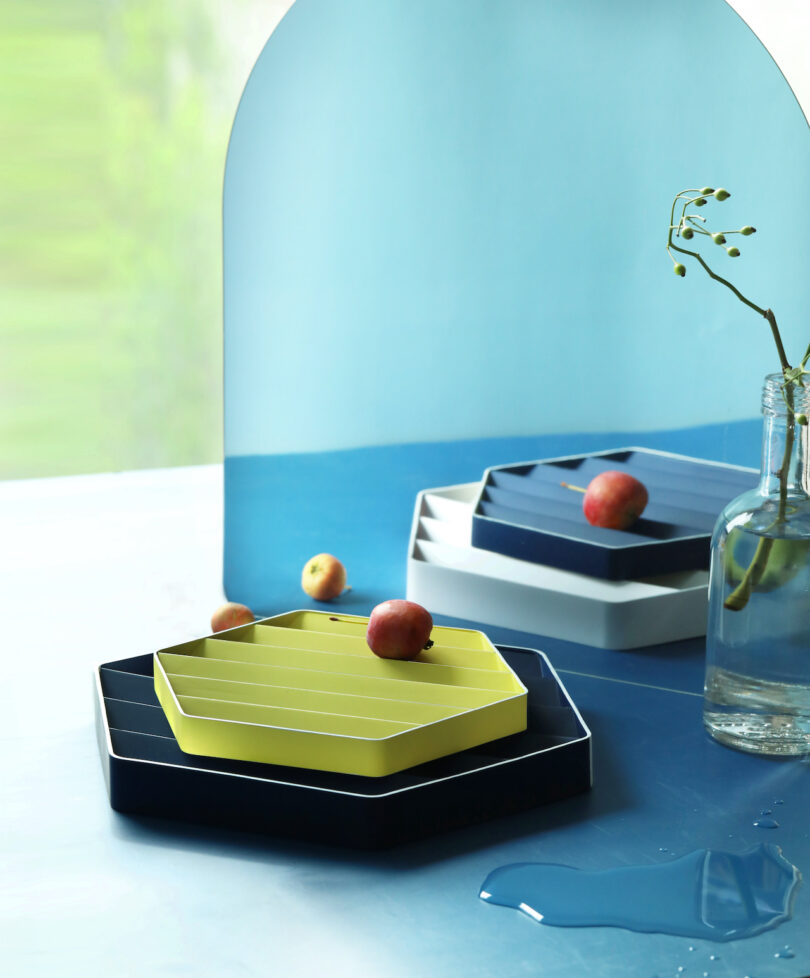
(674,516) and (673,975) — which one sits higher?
(674,516)

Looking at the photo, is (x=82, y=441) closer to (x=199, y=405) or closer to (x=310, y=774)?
(x=199, y=405)

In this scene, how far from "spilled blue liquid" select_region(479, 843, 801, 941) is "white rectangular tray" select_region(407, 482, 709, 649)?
14.3 inches

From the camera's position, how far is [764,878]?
73cm

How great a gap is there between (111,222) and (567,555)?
10.5ft

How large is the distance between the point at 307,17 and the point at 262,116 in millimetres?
104

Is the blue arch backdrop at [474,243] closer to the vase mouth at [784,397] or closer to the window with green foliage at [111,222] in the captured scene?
the vase mouth at [784,397]

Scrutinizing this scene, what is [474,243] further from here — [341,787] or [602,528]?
[341,787]

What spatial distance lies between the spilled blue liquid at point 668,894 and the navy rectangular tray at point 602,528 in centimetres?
40

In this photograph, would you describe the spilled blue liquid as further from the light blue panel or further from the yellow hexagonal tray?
the light blue panel

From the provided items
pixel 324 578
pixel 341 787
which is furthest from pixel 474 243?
pixel 341 787

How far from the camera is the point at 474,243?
1266 millimetres

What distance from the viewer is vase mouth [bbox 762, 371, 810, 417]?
0.84 metres

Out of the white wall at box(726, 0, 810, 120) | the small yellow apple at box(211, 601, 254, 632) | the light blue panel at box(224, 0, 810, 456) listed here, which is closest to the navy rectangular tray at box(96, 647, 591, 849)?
the small yellow apple at box(211, 601, 254, 632)

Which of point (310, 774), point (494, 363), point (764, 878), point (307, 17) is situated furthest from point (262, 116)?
point (764, 878)
